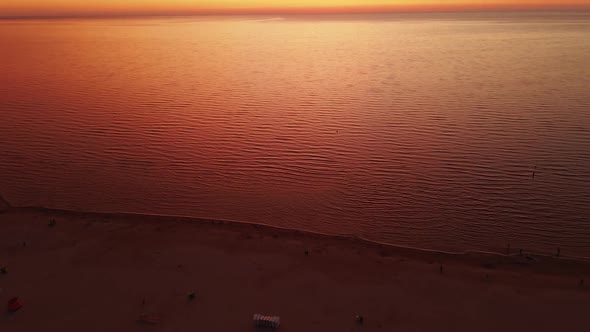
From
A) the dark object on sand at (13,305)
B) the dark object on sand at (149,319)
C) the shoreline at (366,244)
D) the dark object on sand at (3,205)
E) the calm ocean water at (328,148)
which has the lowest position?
the dark object on sand at (13,305)

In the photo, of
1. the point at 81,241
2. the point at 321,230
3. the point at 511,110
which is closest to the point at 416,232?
the point at 321,230

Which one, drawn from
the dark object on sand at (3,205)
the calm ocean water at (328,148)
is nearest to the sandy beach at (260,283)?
the calm ocean water at (328,148)

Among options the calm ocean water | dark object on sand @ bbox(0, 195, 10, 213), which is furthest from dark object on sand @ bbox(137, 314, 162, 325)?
dark object on sand @ bbox(0, 195, 10, 213)

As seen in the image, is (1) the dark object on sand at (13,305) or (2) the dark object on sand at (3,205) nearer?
(1) the dark object on sand at (13,305)

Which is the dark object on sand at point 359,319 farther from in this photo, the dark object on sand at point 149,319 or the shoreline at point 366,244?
the dark object on sand at point 149,319

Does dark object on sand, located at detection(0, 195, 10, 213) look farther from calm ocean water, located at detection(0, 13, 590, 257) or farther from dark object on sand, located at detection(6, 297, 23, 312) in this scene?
dark object on sand, located at detection(6, 297, 23, 312)

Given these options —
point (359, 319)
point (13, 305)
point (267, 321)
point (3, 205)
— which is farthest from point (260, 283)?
point (3, 205)

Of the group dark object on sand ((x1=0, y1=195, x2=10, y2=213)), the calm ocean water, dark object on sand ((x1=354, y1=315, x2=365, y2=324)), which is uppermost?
the calm ocean water
